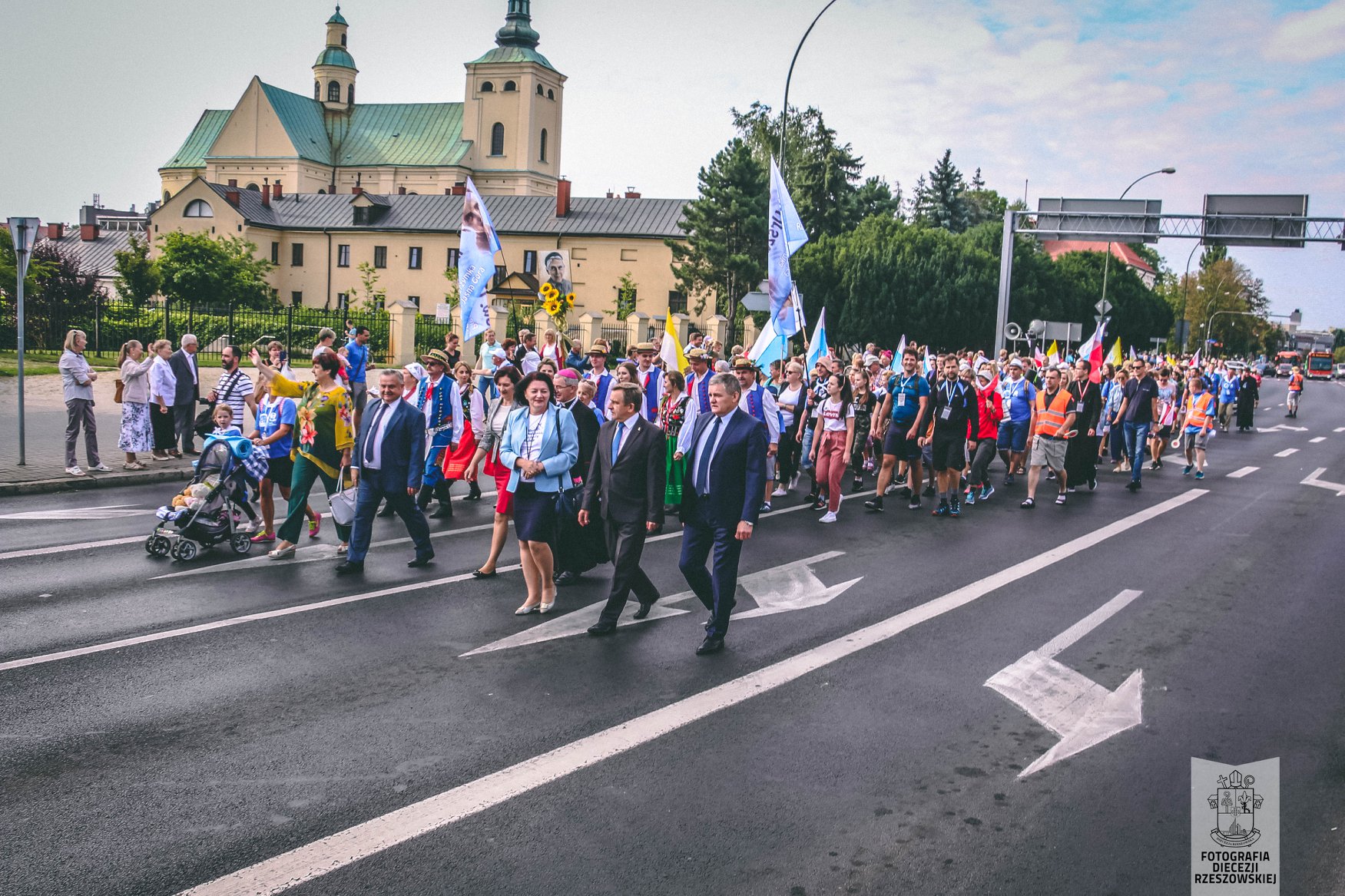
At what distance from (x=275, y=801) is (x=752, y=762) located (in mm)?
2160

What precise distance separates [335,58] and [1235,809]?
10969 centimetres

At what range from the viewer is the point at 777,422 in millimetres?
12641

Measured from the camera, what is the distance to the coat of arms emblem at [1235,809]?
4590mm

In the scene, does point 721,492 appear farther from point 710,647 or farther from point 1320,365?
point 1320,365

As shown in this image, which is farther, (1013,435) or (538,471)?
(1013,435)

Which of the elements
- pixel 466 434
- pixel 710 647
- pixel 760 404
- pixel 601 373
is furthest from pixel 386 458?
pixel 760 404

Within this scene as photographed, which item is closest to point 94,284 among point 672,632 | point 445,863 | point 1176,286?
point 672,632

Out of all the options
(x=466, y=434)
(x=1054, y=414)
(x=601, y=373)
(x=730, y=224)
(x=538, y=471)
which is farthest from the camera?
(x=730, y=224)

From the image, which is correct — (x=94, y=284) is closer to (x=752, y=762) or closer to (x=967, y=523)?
(x=967, y=523)

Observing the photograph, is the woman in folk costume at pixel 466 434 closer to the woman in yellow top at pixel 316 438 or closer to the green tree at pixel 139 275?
the woman in yellow top at pixel 316 438

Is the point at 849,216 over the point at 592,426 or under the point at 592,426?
over

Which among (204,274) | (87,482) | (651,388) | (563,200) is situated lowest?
(87,482)

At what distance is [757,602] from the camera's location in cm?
838

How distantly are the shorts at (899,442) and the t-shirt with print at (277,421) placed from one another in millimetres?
6823
